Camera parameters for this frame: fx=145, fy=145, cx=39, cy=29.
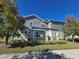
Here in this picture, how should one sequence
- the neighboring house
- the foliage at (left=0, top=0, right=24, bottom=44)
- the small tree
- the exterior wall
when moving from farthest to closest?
the exterior wall → the neighboring house → the small tree → the foliage at (left=0, top=0, right=24, bottom=44)

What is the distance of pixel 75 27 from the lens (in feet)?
107

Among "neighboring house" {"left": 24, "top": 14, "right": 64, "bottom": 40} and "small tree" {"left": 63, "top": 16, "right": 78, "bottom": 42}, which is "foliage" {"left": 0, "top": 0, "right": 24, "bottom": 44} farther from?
"small tree" {"left": 63, "top": 16, "right": 78, "bottom": 42}

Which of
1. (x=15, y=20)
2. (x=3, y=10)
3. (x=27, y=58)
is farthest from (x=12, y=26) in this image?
(x=27, y=58)

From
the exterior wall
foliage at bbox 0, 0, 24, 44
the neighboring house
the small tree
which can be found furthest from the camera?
the exterior wall

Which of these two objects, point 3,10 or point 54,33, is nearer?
point 3,10

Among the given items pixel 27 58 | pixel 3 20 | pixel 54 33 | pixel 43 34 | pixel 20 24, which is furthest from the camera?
→ pixel 54 33

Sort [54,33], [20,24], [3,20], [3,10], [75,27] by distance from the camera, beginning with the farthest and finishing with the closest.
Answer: [54,33]
[75,27]
[20,24]
[3,20]
[3,10]

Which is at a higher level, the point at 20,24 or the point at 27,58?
the point at 20,24

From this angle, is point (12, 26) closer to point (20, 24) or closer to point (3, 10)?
point (20, 24)

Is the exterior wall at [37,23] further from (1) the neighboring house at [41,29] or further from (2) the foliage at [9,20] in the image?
(2) the foliage at [9,20]

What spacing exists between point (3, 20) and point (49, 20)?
24803mm

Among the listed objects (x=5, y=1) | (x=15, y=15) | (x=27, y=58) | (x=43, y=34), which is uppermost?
(x=5, y=1)

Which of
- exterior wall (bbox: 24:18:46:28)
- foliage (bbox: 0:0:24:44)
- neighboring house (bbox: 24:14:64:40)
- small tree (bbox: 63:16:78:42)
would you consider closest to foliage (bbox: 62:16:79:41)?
small tree (bbox: 63:16:78:42)

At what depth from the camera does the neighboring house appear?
37094 mm
